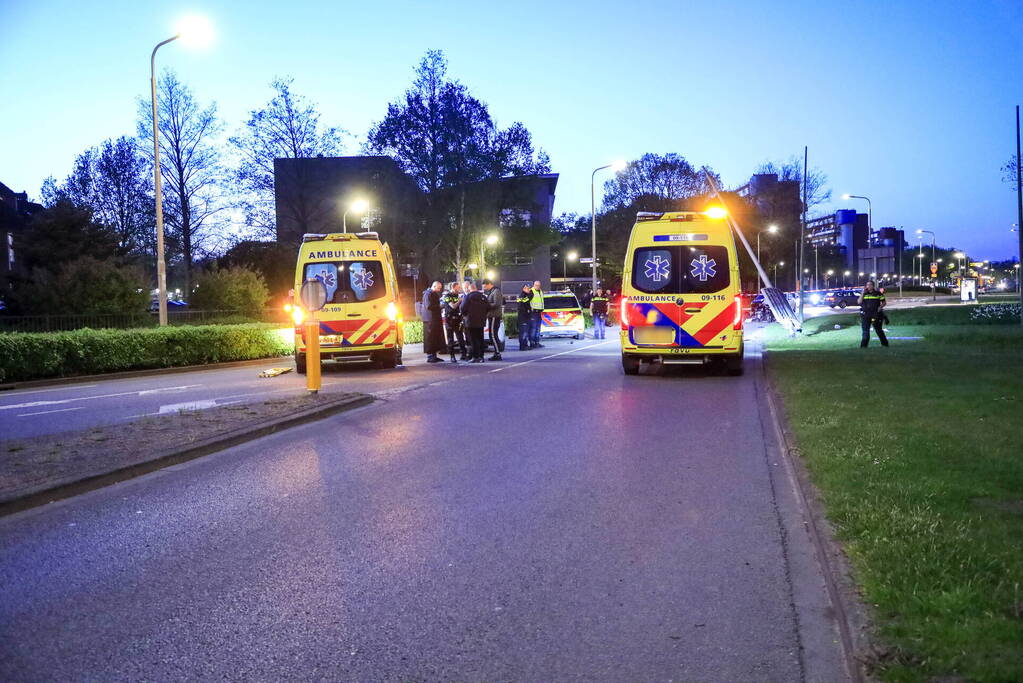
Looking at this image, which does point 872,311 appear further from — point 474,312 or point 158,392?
point 158,392

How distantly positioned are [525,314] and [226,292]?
16977mm

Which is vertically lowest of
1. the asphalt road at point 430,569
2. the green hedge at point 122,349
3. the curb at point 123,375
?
the asphalt road at point 430,569

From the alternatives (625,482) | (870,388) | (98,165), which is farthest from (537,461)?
(98,165)

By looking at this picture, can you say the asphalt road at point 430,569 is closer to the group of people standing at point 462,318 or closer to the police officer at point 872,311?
the group of people standing at point 462,318

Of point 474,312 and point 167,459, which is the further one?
point 474,312

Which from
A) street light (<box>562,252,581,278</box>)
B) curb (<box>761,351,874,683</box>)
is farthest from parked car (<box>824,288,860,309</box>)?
curb (<box>761,351,874,683</box>)

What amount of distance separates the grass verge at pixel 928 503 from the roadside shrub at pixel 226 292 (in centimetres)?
2818

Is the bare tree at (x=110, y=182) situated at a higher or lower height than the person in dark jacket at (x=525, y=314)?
higher

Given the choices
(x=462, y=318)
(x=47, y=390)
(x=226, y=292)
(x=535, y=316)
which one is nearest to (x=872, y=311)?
(x=535, y=316)

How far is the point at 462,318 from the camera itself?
67.3 feet

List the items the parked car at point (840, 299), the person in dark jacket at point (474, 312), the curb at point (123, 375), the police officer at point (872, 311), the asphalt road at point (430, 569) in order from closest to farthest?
1. the asphalt road at point (430, 569)
2. the curb at point (123, 375)
3. the person in dark jacket at point (474, 312)
4. the police officer at point (872, 311)
5. the parked car at point (840, 299)

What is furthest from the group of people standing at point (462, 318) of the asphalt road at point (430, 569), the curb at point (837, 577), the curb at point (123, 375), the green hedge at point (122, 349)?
the curb at point (837, 577)

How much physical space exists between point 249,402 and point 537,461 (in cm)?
568

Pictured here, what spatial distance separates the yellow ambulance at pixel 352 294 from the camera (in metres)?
18.2
